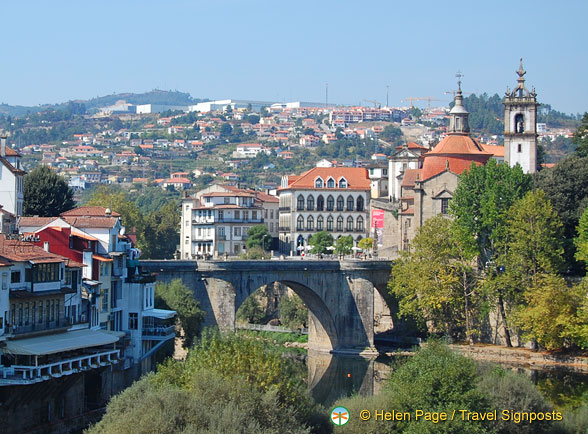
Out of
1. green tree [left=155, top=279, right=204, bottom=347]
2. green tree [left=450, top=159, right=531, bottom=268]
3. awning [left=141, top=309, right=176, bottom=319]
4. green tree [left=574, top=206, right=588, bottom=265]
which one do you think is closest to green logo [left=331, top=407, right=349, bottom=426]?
awning [left=141, top=309, right=176, bottom=319]

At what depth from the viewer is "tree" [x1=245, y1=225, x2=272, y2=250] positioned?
11596 centimetres

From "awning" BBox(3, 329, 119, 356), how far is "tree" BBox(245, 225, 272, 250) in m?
59.2

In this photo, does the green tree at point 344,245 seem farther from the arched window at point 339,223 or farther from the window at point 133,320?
the window at point 133,320

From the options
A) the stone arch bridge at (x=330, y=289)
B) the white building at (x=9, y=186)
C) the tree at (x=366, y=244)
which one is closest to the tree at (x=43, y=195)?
the white building at (x=9, y=186)

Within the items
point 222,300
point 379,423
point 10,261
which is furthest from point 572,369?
point 10,261

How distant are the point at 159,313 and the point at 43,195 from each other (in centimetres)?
2328

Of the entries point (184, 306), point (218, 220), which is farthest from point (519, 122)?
point (184, 306)

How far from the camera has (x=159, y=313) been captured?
2510 inches

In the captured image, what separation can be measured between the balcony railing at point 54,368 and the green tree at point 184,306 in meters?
15.2

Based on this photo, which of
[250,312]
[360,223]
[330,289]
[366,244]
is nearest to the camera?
[330,289]

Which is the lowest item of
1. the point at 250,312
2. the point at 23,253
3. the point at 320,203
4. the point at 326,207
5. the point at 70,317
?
the point at 250,312

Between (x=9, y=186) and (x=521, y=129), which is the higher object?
(x=521, y=129)

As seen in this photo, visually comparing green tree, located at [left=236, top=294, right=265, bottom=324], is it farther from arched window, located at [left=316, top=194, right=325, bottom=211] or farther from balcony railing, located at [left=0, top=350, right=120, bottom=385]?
balcony railing, located at [left=0, top=350, right=120, bottom=385]

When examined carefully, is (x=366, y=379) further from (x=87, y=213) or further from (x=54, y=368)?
(x=54, y=368)
